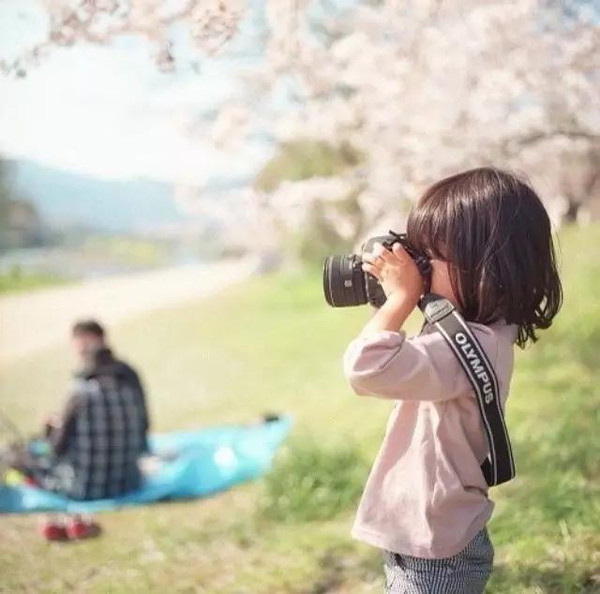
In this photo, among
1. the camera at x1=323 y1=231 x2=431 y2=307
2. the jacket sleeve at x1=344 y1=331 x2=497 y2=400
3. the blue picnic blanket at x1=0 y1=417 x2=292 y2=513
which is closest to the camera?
the jacket sleeve at x1=344 y1=331 x2=497 y2=400

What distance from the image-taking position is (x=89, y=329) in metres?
2.45

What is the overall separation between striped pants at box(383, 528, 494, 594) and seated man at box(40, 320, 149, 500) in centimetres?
115

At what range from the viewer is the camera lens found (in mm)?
1453

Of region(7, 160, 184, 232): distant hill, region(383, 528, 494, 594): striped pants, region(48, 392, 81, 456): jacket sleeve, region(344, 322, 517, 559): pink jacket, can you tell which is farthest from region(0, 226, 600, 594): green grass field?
region(344, 322, 517, 559): pink jacket

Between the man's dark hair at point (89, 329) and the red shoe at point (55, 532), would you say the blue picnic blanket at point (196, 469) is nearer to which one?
the red shoe at point (55, 532)

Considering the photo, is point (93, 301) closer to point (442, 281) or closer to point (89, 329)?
point (89, 329)

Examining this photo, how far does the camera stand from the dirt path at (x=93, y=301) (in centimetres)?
252

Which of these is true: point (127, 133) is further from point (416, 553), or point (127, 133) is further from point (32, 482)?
point (416, 553)

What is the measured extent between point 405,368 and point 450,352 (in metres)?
0.08

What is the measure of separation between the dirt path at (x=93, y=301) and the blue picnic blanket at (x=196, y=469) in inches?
14.3

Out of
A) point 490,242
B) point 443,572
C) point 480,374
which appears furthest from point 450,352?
point 443,572

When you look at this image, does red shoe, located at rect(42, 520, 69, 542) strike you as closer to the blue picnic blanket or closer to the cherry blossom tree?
the blue picnic blanket

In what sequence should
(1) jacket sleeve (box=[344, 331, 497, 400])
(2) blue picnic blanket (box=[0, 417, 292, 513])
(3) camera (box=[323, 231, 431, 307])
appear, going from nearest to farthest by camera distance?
1. (1) jacket sleeve (box=[344, 331, 497, 400])
2. (3) camera (box=[323, 231, 431, 307])
3. (2) blue picnic blanket (box=[0, 417, 292, 513])

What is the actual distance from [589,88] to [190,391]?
3.99 ft
